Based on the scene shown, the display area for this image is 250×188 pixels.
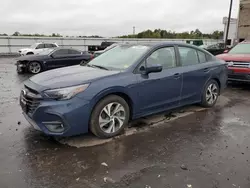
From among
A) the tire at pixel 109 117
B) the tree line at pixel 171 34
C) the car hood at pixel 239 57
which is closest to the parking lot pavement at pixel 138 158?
the tire at pixel 109 117

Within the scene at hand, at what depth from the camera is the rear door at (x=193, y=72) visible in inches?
211

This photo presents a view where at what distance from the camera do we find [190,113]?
576cm

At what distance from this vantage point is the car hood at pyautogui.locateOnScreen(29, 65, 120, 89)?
3.92m

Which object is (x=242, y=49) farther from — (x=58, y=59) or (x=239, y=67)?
(x=58, y=59)

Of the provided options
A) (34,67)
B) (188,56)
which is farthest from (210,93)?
(34,67)

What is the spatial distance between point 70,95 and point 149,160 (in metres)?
1.48

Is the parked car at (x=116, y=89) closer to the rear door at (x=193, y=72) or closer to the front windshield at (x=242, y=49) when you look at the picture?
the rear door at (x=193, y=72)

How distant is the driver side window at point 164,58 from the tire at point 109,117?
976 mm

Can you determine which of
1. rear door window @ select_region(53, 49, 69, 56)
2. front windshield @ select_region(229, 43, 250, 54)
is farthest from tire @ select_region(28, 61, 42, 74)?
front windshield @ select_region(229, 43, 250, 54)

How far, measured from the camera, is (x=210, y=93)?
6.13 m

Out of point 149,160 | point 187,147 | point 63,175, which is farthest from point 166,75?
point 63,175

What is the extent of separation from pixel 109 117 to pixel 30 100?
1265 mm

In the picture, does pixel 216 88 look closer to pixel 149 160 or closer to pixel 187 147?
pixel 187 147

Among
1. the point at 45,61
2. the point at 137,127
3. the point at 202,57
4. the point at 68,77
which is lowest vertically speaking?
the point at 137,127
